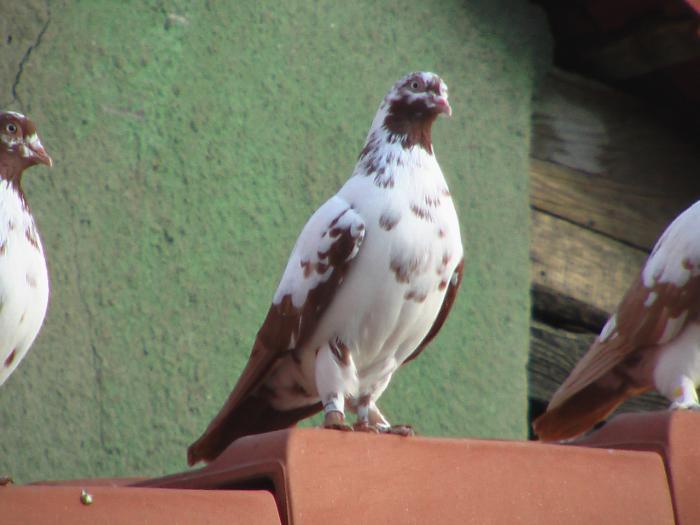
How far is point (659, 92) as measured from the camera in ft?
13.5

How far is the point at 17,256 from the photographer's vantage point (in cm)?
219

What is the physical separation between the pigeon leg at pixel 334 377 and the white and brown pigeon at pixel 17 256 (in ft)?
1.78

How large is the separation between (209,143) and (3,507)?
1628mm

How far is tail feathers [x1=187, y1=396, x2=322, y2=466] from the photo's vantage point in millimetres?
2588

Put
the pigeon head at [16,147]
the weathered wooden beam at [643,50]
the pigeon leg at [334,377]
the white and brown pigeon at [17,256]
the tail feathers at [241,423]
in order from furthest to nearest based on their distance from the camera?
the weathered wooden beam at [643,50] < the tail feathers at [241,423] < the pigeon leg at [334,377] < the pigeon head at [16,147] < the white and brown pigeon at [17,256]

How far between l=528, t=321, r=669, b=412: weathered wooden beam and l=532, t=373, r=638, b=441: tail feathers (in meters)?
0.69

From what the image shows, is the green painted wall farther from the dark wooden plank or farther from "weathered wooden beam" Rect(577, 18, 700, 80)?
"weathered wooden beam" Rect(577, 18, 700, 80)

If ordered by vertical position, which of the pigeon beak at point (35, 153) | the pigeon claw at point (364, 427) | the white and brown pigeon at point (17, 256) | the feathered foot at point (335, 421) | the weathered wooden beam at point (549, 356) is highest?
the pigeon beak at point (35, 153)

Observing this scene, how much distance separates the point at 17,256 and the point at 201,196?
37.4 inches

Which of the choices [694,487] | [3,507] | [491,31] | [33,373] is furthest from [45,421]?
[491,31]

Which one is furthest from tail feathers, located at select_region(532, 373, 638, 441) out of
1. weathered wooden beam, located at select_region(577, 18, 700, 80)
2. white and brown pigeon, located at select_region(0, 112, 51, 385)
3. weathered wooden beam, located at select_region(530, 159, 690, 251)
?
white and brown pigeon, located at select_region(0, 112, 51, 385)

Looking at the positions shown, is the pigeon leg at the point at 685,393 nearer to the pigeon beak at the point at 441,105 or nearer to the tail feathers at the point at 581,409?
the tail feathers at the point at 581,409

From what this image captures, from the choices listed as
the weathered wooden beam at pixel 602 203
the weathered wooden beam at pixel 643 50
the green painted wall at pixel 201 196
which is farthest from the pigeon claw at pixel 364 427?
the weathered wooden beam at pixel 643 50

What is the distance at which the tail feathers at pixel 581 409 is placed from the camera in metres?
3.08
